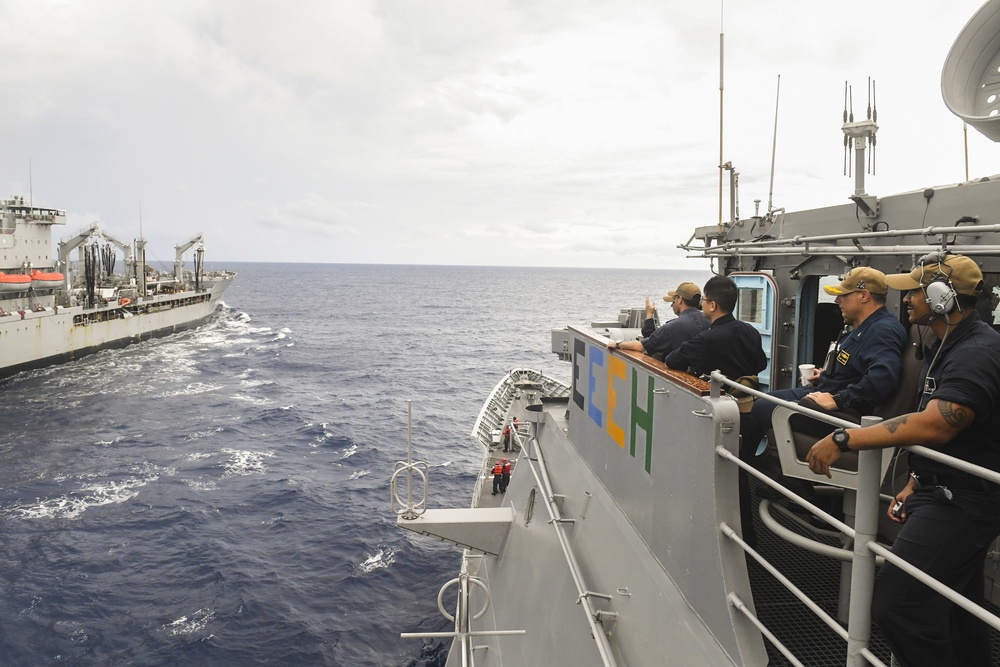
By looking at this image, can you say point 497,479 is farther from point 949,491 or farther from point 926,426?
point 926,426

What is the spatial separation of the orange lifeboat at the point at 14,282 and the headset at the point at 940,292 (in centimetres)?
4860

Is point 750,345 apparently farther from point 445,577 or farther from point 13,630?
point 13,630

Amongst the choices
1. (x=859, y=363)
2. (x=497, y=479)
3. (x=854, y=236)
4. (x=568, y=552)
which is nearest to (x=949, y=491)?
(x=859, y=363)

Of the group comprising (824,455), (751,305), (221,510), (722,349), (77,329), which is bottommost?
(221,510)

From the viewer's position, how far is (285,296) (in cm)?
11838

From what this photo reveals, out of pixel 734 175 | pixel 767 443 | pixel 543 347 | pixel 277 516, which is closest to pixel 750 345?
pixel 767 443

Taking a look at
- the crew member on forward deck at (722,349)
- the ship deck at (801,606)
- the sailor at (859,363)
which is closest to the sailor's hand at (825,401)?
the sailor at (859,363)

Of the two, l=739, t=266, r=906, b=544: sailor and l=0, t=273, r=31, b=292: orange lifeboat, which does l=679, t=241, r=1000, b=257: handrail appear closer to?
l=739, t=266, r=906, b=544: sailor

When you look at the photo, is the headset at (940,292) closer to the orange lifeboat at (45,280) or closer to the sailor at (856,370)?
the sailor at (856,370)

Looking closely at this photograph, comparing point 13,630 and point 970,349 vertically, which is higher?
point 970,349

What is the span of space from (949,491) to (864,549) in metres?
0.65

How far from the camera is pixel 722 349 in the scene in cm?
389

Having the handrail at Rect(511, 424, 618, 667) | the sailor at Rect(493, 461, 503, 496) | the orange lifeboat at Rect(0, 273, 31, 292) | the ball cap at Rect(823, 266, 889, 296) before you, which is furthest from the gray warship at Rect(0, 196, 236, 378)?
the ball cap at Rect(823, 266, 889, 296)

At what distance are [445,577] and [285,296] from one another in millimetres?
109057
